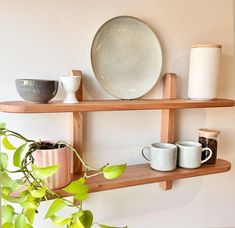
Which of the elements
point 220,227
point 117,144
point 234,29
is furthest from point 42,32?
point 220,227

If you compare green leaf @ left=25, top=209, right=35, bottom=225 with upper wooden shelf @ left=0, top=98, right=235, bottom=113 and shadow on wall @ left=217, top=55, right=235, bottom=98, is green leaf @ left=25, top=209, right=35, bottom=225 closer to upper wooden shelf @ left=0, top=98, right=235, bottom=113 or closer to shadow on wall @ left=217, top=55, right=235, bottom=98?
upper wooden shelf @ left=0, top=98, right=235, bottom=113

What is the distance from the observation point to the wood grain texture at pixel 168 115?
884mm

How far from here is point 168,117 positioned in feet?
2.94

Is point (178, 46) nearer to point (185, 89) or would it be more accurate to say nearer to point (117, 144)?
point (185, 89)

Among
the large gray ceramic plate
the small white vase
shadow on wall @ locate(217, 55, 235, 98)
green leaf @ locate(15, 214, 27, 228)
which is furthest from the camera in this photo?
shadow on wall @ locate(217, 55, 235, 98)

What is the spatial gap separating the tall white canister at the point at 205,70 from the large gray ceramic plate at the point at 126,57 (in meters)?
0.11

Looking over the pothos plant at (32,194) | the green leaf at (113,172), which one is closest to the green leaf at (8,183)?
the pothos plant at (32,194)

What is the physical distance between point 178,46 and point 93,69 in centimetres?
32

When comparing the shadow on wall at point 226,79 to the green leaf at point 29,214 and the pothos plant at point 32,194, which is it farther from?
the green leaf at point 29,214

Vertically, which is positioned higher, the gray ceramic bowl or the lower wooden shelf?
the gray ceramic bowl

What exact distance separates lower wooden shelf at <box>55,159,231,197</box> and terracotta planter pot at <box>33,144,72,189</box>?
2 centimetres

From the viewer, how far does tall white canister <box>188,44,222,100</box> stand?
83cm

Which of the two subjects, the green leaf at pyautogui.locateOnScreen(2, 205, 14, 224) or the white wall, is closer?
the green leaf at pyautogui.locateOnScreen(2, 205, 14, 224)

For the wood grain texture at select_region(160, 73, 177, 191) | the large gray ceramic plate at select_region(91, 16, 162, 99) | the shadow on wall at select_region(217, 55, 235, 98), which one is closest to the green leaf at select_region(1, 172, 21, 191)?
the large gray ceramic plate at select_region(91, 16, 162, 99)
